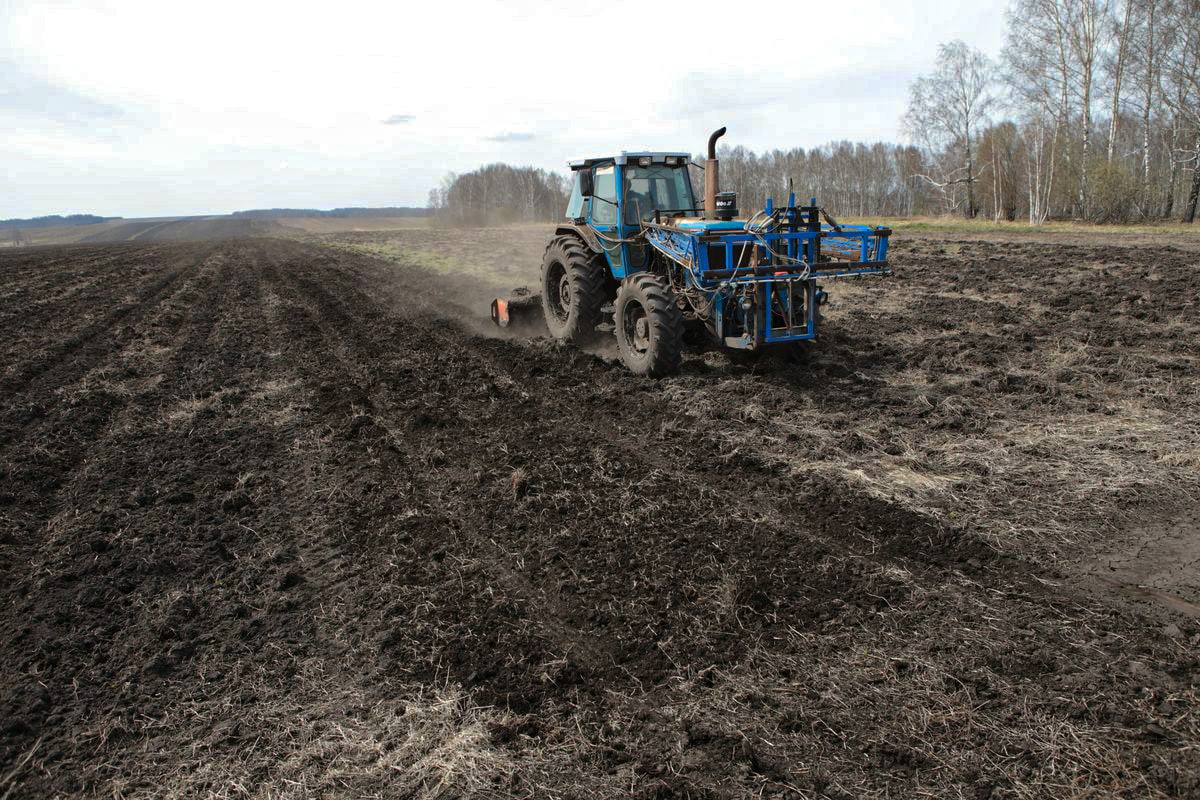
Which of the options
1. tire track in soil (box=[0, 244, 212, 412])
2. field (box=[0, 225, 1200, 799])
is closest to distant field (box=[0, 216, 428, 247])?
tire track in soil (box=[0, 244, 212, 412])

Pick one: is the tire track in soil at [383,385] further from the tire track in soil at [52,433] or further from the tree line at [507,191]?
the tree line at [507,191]

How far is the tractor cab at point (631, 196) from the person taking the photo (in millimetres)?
8867

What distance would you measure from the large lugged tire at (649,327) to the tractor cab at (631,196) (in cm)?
96

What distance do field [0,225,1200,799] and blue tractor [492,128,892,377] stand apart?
57cm

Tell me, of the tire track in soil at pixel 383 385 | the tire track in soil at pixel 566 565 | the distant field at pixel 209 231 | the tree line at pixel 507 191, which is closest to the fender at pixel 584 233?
the tire track in soil at pixel 566 565

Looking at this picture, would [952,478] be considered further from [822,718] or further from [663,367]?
[663,367]

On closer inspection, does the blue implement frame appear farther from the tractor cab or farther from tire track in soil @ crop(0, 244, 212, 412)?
tire track in soil @ crop(0, 244, 212, 412)

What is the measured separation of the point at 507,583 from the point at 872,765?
6.88ft

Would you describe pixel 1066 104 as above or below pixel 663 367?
above

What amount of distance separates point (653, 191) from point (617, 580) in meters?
6.22

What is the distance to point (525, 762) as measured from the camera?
2.81 m

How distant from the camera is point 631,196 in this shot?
8.93 metres

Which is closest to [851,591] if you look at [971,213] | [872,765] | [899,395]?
[872,765]

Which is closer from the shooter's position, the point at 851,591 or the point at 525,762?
the point at 525,762
